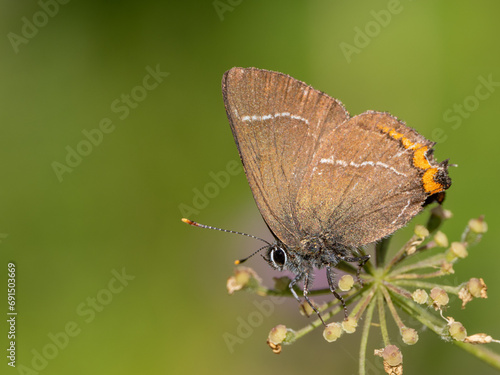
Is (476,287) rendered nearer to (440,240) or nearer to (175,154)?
(440,240)

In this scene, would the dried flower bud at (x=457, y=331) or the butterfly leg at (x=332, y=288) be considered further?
the butterfly leg at (x=332, y=288)

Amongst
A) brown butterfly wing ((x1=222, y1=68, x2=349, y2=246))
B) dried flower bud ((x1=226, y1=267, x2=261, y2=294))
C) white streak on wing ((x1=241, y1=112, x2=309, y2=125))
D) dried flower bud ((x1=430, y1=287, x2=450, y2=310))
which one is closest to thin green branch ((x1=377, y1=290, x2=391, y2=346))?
dried flower bud ((x1=430, y1=287, x2=450, y2=310))

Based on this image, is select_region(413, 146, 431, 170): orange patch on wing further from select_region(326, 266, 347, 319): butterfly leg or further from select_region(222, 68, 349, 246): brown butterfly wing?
select_region(326, 266, 347, 319): butterfly leg

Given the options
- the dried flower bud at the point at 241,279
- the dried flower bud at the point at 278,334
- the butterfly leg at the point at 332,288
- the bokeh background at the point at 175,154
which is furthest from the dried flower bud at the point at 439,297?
the bokeh background at the point at 175,154

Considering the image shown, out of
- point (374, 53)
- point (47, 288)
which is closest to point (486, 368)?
point (374, 53)

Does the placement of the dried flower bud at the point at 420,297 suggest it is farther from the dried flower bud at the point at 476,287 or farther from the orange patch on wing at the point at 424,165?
the orange patch on wing at the point at 424,165

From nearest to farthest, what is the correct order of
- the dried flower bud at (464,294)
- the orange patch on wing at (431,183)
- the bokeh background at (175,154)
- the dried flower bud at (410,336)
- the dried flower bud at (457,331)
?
the dried flower bud at (457,331) → the dried flower bud at (410,336) → the dried flower bud at (464,294) → the orange patch on wing at (431,183) → the bokeh background at (175,154)
